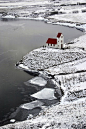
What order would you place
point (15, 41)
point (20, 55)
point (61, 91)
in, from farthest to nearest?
point (15, 41)
point (20, 55)
point (61, 91)

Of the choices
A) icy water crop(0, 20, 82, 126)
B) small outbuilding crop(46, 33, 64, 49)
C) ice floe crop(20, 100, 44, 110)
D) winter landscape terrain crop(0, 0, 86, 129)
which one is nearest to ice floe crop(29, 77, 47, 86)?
winter landscape terrain crop(0, 0, 86, 129)

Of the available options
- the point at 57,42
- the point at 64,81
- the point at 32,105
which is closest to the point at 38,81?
the point at 64,81

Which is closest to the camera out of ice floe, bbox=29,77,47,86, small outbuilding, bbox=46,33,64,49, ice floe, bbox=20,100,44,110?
ice floe, bbox=20,100,44,110

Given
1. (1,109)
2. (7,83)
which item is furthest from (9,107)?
(7,83)

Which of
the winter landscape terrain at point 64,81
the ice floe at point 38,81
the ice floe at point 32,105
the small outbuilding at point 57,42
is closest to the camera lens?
the winter landscape terrain at point 64,81

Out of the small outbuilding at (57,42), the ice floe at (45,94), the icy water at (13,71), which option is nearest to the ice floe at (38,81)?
the icy water at (13,71)

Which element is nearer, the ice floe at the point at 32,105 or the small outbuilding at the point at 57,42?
the ice floe at the point at 32,105

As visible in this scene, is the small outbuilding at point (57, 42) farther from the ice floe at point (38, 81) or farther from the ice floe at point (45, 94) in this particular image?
the ice floe at point (45, 94)

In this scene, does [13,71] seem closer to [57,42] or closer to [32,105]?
[32,105]

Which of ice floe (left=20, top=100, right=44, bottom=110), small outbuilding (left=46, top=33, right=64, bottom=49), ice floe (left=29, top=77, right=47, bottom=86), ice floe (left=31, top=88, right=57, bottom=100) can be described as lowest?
ice floe (left=20, top=100, right=44, bottom=110)

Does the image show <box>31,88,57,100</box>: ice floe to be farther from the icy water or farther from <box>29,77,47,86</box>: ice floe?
<box>29,77,47,86</box>: ice floe

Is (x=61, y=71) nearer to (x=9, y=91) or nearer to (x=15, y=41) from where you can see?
(x=9, y=91)

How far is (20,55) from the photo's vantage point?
3753cm

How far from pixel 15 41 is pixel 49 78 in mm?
21653
